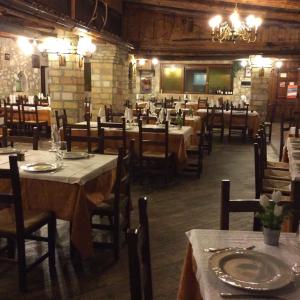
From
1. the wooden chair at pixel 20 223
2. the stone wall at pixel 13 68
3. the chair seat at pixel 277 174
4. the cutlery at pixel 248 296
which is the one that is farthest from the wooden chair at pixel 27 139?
the stone wall at pixel 13 68

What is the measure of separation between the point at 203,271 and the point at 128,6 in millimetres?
8677

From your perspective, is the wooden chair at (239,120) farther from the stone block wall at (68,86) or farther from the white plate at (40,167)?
the white plate at (40,167)

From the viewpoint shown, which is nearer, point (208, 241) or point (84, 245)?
point (208, 241)

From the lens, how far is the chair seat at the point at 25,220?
2711 mm

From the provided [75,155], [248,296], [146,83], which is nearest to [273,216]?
[248,296]

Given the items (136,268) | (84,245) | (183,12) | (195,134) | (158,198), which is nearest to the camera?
(136,268)

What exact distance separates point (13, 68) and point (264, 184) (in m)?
10.6

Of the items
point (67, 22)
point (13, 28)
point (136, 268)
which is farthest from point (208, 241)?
point (13, 28)

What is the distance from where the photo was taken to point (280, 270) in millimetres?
1551

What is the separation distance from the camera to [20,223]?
104 inches

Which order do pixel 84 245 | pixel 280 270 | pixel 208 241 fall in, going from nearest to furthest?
pixel 280 270 < pixel 208 241 < pixel 84 245

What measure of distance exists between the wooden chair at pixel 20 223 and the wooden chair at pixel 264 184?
1.87 m

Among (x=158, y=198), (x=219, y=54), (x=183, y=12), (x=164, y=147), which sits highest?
(x=183, y=12)

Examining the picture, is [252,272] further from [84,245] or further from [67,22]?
[67,22]
